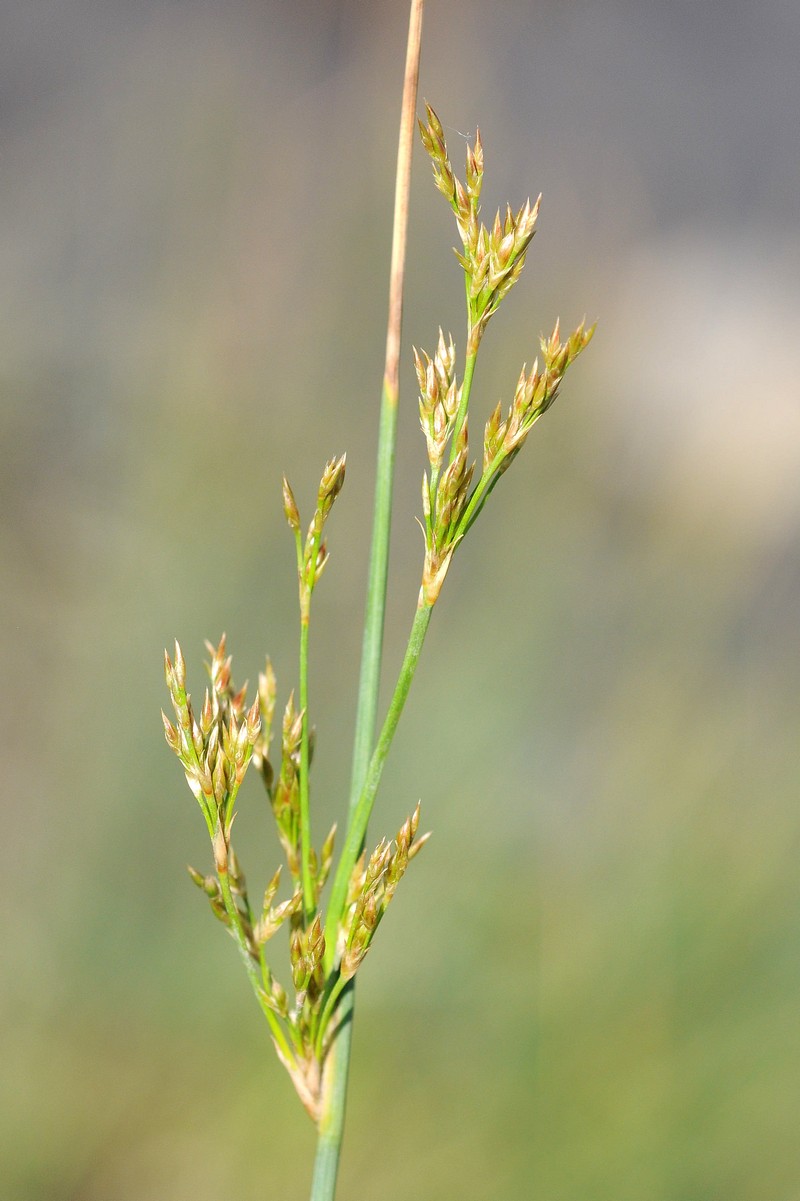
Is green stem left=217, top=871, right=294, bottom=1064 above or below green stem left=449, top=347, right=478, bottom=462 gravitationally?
below

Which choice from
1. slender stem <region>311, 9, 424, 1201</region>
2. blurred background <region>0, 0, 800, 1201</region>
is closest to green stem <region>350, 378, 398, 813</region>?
slender stem <region>311, 9, 424, 1201</region>

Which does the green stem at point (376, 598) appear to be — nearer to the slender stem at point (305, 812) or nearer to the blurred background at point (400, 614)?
the slender stem at point (305, 812)

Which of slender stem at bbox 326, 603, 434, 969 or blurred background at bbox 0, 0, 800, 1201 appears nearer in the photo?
slender stem at bbox 326, 603, 434, 969

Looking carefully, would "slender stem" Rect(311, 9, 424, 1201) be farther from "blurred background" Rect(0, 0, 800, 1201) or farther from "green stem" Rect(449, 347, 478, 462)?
"blurred background" Rect(0, 0, 800, 1201)

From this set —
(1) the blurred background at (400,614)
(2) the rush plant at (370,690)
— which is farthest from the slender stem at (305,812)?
(1) the blurred background at (400,614)

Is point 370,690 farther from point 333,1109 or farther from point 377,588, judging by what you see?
point 333,1109

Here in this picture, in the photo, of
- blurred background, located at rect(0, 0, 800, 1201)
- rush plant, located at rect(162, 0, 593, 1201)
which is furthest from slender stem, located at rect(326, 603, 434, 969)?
blurred background, located at rect(0, 0, 800, 1201)
